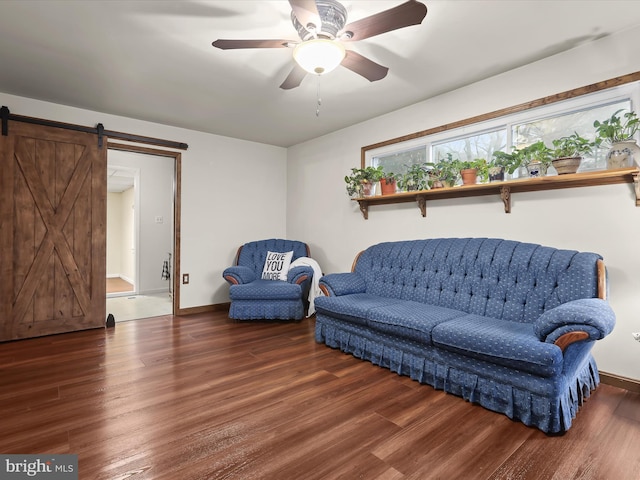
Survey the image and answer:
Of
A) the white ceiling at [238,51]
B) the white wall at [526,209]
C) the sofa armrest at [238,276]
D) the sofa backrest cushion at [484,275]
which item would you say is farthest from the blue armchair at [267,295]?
the white ceiling at [238,51]

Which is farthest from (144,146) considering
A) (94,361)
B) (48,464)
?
(48,464)

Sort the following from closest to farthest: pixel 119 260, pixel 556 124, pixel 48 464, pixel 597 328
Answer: pixel 48 464 → pixel 597 328 → pixel 556 124 → pixel 119 260

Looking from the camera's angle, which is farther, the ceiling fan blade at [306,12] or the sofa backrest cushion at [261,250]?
the sofa backrest cushion at [261,250]

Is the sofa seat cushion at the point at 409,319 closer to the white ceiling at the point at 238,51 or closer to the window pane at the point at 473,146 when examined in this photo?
the window pane at the point at 473,146

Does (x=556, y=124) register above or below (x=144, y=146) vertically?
below

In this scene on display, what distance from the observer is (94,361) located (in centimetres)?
281

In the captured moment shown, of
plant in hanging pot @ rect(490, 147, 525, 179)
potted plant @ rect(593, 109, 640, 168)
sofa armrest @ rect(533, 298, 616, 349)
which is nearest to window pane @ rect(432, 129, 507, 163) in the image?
plant in hanging pot @ rect(490, 147, 525, 179)

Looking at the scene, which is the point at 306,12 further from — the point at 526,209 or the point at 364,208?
the point at 364,208

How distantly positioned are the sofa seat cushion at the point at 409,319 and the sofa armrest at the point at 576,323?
649mm

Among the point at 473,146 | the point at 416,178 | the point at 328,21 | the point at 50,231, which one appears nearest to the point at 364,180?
the point at 416,178

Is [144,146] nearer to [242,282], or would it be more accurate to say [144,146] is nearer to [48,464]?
[242,282]

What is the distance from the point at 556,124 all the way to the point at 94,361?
14.2 feet

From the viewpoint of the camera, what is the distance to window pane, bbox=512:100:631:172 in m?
2.47

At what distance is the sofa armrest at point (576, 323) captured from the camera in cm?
170
